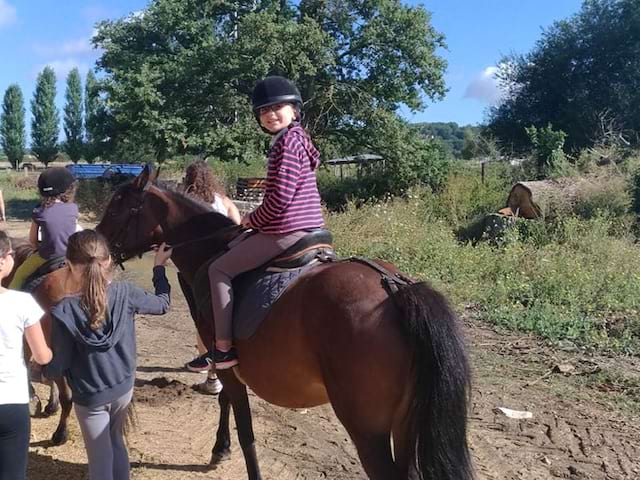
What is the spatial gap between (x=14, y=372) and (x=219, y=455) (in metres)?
2.17

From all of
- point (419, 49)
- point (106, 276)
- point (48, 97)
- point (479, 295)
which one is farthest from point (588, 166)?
point (48, 97)

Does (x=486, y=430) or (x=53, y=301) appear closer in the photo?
(x=53, y=301)

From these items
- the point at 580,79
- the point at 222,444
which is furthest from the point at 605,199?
the point at 580,79

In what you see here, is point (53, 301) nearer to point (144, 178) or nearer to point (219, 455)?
point (144, 178)

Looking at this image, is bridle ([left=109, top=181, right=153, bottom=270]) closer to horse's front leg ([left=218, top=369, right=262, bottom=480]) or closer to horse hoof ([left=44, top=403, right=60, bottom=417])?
horse's front leg ([left=218, top=369, right=262, bottom=480])

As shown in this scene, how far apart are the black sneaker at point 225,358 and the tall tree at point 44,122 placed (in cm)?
7514

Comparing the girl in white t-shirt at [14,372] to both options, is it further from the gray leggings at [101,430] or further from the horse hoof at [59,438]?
the horse hoof at [59,438]

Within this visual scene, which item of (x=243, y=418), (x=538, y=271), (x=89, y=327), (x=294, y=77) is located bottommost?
(x=243, y=418)

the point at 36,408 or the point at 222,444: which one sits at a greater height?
the point at 222,444

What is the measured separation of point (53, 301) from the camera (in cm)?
463

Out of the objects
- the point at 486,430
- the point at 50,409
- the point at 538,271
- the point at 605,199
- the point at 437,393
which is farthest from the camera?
the point at 605,199

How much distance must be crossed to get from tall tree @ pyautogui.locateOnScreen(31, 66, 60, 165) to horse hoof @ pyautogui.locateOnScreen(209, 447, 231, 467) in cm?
7442

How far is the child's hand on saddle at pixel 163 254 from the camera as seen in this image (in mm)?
4133

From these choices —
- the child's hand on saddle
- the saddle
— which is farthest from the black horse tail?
the child's hand on saddle
